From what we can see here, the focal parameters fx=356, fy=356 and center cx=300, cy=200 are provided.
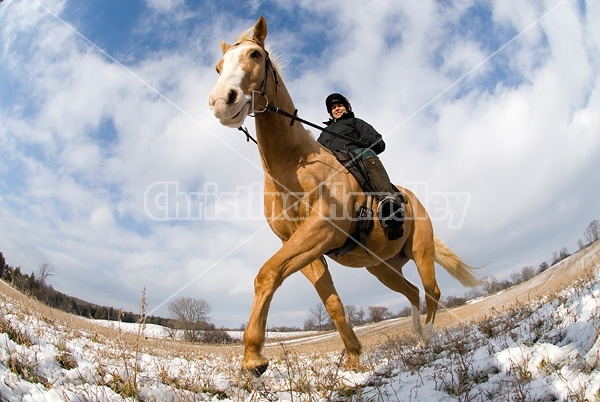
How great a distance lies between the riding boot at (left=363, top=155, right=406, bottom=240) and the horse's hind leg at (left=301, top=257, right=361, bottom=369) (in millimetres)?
1086

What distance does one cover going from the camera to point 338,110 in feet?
20.5

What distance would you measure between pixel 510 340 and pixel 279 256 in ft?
8.67

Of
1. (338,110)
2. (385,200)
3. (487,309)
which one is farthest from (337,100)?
(487,309)

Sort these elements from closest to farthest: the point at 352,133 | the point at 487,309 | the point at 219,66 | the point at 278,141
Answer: the point at 219,66
the point at 278,141
the point at 352,133
the point at 487,309

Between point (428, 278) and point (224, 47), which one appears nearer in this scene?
point (224, 47)

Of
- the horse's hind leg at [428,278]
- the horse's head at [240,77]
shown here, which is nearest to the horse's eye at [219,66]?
the horse's head at [240,77]

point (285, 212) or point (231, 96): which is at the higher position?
point (231, 96)

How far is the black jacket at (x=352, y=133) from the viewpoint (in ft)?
19.0

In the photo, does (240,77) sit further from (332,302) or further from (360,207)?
(332,302)

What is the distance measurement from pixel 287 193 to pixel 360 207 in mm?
1198

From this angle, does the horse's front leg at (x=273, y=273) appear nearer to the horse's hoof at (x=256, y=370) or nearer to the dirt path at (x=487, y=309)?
the horse's hoof at (x=256, y=370)

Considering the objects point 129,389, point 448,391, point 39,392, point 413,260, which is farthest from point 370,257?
point 39,392

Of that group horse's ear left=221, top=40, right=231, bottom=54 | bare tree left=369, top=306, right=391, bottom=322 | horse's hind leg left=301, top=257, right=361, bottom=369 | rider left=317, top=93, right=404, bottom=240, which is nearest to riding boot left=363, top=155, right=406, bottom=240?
rider left=317, top=93, right=404, bottom=240

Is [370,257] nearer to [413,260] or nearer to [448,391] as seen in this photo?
[413,260]
